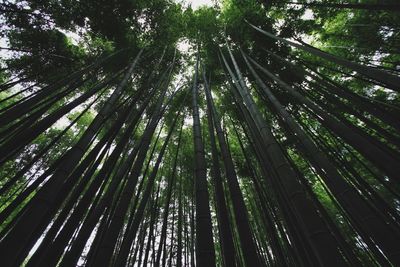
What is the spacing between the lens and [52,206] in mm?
1410

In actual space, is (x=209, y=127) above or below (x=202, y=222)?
above

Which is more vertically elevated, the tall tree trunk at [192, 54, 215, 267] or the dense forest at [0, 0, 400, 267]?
the dense forest at [0, 0, 400, 267]

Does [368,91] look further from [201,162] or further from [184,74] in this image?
[201,162]

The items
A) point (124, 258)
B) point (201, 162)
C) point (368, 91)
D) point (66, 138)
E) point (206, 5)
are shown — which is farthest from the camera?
point (66, 138)

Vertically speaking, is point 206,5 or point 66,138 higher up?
point 206,5

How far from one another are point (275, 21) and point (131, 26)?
3495 millimetres

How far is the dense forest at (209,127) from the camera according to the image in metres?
1.62

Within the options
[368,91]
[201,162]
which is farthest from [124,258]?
[368,91]

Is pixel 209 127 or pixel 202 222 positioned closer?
pixel 202 222

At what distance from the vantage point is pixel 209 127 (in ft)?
9.64

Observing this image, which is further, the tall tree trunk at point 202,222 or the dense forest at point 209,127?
the dense forest at point 209,127

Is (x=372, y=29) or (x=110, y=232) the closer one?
(x=110, y=232)

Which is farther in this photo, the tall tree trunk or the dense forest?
the dense forest

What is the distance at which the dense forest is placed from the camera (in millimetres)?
1624
